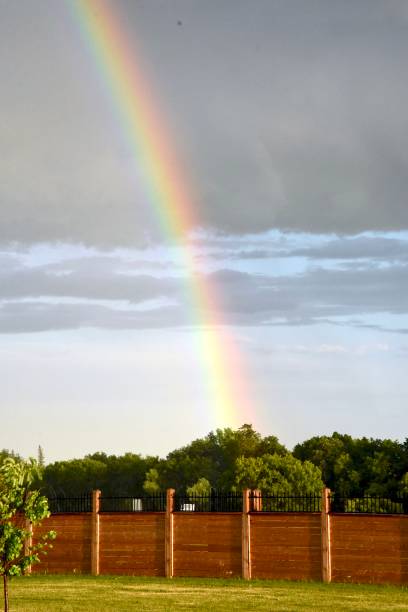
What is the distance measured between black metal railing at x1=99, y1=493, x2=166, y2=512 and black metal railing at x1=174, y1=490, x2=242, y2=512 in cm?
65

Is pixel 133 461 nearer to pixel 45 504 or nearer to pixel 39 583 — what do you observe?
pixel 39 583

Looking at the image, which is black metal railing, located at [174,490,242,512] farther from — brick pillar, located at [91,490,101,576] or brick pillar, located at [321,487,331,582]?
brick pillar, located at [321,487,331,582]

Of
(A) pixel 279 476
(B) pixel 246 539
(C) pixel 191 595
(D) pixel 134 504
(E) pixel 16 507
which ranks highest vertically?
(A) pixel 279 476

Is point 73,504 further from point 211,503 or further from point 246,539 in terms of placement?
point 246,539

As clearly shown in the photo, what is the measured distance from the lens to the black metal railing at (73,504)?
115 ft

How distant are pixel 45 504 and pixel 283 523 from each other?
583 inches

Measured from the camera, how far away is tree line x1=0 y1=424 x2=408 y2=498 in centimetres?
8062

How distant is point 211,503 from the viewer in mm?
33531

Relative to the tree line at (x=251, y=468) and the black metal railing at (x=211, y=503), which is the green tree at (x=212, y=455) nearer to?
the tree line at (x=251, y=468)

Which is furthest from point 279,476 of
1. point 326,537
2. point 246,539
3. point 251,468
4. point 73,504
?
point 326,537

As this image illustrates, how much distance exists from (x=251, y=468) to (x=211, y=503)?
50805 mm

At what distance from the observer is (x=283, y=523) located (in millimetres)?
31750

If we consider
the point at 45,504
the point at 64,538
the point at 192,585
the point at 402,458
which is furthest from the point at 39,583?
the point at 402,458

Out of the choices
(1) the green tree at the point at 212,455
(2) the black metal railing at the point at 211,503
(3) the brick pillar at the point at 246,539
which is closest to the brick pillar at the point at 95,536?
(2) the black metal railing at the point at 211,503
